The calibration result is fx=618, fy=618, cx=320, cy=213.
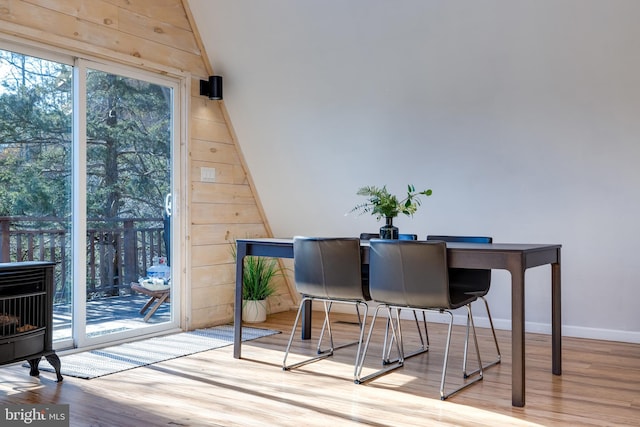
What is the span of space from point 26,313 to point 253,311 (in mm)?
2335

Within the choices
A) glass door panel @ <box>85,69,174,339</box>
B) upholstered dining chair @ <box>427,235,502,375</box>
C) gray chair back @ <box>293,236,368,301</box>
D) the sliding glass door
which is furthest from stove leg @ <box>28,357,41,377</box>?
upholstered dining chair @ <box>427,235,502,375</box>

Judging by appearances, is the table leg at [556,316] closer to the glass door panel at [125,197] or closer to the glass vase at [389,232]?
the glass vase at [389,232]

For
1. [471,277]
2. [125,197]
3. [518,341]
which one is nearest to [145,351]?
[125,197]

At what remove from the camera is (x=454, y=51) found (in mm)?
4180

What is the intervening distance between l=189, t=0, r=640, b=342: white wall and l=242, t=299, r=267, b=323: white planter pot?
3.59ft

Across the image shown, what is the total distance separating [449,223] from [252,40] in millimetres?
2176

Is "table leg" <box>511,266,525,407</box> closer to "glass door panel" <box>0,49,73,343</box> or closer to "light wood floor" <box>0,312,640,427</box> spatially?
"light wood floor" <box>0,312,640,427</box>

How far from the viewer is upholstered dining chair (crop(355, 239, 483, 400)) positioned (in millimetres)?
3191

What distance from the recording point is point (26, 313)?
11.0ft

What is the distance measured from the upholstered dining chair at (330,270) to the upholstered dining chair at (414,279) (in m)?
0.11

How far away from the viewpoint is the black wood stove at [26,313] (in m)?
3.21

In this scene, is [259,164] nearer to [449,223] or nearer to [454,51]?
[449,223]

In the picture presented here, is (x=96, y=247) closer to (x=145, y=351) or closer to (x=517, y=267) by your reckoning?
(x=145, y=351)

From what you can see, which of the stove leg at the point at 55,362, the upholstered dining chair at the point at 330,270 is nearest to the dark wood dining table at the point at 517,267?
the upholstered dining chair at the point at 330,270
